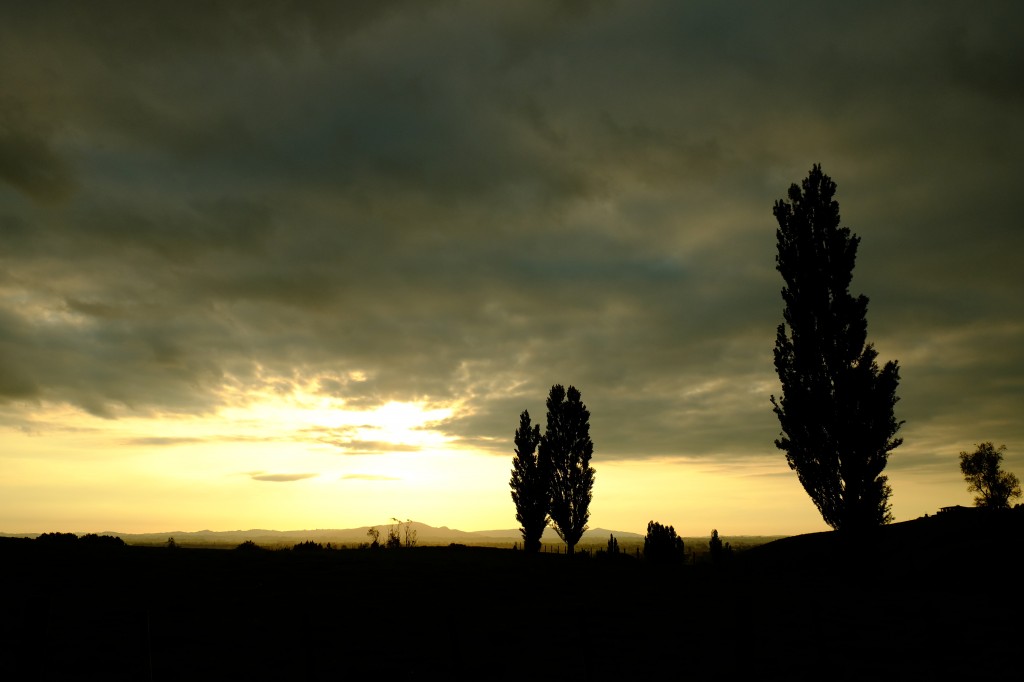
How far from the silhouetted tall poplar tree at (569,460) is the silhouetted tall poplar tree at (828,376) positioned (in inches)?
1210

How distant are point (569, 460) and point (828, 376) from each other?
33.8 meters

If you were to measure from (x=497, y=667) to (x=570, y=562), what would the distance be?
29.9 metres

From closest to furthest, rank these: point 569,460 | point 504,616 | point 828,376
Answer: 1. point 504,616
2. point 828,376
3. point 569,460

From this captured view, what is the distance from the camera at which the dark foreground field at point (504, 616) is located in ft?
58.0

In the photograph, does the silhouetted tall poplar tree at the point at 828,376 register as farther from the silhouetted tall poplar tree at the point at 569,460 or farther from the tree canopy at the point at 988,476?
the tree canopy at the point at 988,476

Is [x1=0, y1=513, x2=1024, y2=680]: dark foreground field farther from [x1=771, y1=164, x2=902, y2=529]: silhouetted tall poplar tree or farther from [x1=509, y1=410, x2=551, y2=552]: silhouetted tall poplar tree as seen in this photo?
[x1=509, y1=410, x2=551, y2=552]: silhouetted tall poplar tree

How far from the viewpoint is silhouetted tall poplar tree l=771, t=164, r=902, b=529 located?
31.5m

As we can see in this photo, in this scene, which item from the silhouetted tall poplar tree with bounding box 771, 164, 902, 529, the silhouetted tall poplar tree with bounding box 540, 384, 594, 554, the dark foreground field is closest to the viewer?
the dark foreground field

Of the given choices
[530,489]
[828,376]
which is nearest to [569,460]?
[530,489]

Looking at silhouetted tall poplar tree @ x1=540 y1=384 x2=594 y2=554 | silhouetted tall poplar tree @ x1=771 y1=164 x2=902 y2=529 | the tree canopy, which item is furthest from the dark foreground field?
the tree canopy

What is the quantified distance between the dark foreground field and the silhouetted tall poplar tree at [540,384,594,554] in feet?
56.7

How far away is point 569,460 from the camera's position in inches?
2493

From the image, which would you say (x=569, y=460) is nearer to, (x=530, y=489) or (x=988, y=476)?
(x=530, y=489)

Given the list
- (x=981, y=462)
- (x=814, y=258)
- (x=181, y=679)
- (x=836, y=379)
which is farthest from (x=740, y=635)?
(x=981, y=462)
